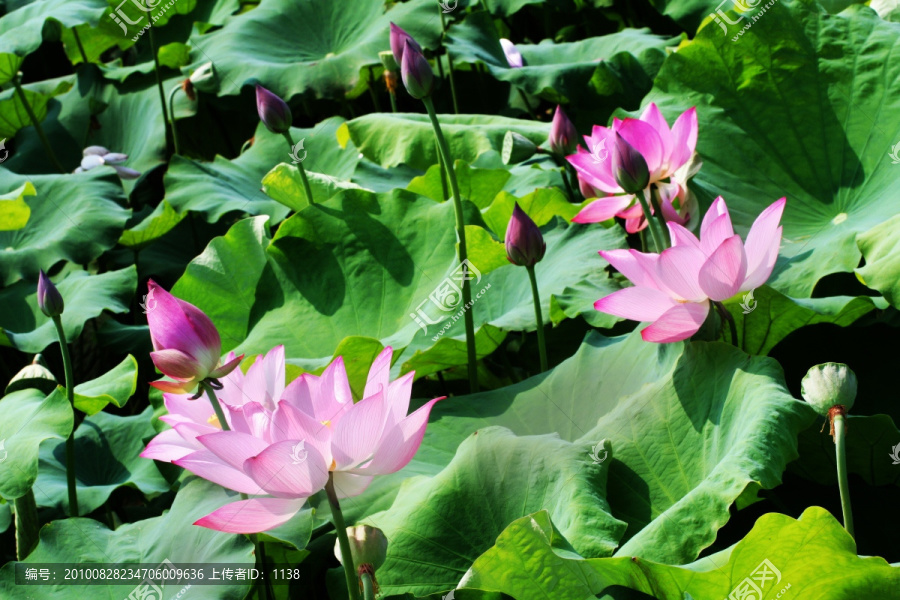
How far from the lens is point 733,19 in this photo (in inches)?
67.4

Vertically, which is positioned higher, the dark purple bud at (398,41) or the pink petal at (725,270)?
the dark purple bud at (398,41)

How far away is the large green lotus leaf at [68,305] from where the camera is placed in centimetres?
174

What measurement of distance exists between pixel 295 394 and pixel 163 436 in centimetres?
19

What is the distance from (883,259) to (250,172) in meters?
1.67

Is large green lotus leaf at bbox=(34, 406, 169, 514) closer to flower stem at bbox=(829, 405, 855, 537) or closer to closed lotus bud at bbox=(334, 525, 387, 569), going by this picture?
closed lotus bud at bbox=(334, 525, 387, 569)

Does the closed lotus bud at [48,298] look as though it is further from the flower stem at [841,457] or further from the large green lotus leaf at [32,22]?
the large green lotus leaf at [32,22]

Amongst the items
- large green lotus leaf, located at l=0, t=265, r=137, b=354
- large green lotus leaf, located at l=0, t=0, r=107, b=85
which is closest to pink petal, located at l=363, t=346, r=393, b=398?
large green lotus leaf, located at l=0, t=265, r=137, b=354

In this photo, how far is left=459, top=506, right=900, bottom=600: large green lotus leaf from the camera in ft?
2.22

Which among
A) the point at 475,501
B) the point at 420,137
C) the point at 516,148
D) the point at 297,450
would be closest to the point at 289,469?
the point at 297,450

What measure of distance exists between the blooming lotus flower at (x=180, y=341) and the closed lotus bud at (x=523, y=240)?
46 cm

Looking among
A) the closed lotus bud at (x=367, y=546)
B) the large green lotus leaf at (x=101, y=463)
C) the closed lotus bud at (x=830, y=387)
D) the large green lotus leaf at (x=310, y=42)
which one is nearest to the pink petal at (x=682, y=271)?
the closed lotus bud at (x=830, y=387)

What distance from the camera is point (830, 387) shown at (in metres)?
0.79

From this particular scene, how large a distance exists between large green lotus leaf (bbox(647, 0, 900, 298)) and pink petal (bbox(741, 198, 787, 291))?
52 cm

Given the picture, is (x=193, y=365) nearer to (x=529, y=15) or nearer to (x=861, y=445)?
(x=861, y=445)
